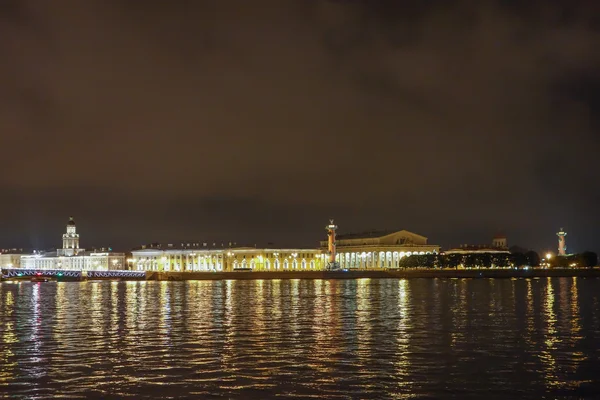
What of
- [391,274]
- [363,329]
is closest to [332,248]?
[391,274]

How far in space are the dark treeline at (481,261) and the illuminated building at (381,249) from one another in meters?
12.5

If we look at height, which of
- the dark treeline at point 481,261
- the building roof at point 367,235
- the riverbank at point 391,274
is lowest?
the riverbank at point 391,274

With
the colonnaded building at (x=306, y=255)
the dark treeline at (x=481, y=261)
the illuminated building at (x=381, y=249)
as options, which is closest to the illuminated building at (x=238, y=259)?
Answer: the colonnaded building at (x=306, y=255)

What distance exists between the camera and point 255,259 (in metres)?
182

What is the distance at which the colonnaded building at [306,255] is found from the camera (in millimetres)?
177125

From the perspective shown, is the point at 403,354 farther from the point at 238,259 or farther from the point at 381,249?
the point at 238,259

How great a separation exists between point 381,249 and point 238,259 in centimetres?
3241

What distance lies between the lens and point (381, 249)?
17625cm

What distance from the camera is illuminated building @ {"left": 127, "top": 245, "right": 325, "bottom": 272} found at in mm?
182000

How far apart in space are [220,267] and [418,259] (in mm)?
48404

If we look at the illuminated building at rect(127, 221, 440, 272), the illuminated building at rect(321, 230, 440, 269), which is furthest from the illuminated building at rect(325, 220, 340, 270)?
the illuminated building at rect(321, 230, 440, 269)

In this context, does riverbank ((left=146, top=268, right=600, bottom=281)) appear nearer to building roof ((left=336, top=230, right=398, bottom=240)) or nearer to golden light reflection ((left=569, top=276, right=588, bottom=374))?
building roof ((left=336, top=230, right=398, bottom=240))

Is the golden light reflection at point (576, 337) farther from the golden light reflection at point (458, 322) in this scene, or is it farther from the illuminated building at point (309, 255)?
the illuminated building at point (309, 255)

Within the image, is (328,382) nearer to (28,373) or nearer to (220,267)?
(28,373)
